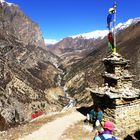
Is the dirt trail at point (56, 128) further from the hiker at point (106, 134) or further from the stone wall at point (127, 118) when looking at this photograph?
the hiker at point (106, 134)

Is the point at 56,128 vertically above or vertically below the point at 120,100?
below

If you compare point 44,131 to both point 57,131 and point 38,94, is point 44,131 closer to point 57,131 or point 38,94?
point 57,131

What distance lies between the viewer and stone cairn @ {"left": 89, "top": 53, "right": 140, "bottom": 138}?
27.2 m

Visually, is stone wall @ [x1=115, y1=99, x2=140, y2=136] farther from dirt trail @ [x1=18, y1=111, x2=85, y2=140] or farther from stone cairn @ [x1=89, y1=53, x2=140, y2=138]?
dirt trail @ [x1=18, y1=111, x2=85, y2=140]

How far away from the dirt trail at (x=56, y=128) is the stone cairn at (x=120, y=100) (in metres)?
3.42

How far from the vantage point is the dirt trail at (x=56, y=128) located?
27.3 m

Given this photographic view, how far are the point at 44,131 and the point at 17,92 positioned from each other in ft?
253

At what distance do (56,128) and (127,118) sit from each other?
629 centimetres

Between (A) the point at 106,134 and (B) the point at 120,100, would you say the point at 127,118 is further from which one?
(A) the point at 106,134

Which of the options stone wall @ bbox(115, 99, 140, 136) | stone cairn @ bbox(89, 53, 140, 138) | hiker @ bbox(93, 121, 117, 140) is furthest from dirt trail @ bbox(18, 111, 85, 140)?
hiker @ bbox(93, 121, 117, 140)

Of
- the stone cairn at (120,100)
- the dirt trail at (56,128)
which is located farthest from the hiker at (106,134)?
the dirt trail at (56,128)

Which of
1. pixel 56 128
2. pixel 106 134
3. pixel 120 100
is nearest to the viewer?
pixel 106 134

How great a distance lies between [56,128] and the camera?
96.9 ft

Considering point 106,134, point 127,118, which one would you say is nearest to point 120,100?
point 127,118
